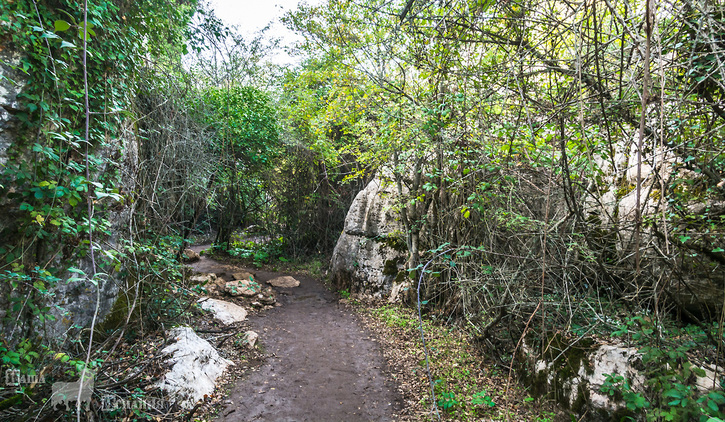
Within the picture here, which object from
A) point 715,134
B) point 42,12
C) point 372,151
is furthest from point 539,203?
point 42,12

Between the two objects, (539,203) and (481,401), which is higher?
(539,203)

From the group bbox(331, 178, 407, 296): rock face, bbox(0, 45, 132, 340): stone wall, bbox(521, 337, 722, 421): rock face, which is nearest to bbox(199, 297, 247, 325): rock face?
bbox(0, 45, 132, 340): stone wall

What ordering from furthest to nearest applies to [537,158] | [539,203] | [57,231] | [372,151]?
[372,151]
[539,203]
[537,158]
[57,231]

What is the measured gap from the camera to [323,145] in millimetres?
8344

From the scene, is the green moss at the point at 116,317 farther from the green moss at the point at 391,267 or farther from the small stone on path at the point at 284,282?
the green moss at the point at 391,267

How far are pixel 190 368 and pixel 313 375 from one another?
1515 millimetres

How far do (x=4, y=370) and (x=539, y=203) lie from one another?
5541mm

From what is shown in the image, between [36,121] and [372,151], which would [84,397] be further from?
[372,151]

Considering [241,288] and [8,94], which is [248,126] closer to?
[241,288]

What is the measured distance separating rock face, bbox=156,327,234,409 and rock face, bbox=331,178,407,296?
3689 millimetres

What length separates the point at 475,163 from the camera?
409 centimetres

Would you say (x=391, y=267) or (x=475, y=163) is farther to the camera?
(x=391, y=267)

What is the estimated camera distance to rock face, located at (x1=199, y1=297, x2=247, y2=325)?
533 centimetres

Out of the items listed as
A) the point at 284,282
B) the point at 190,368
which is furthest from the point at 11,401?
the point at 284,282
